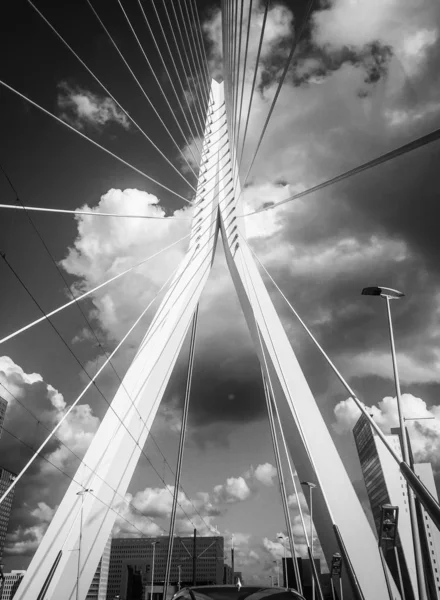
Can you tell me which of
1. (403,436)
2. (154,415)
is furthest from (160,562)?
(403,436)

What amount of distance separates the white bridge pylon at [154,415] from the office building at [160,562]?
45373mm

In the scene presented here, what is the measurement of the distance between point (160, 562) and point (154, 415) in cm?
9358

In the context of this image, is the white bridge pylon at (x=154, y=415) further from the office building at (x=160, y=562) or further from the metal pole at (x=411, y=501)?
the office building at (x=160, y=562)

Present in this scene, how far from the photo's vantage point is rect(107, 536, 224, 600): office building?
70294 mm

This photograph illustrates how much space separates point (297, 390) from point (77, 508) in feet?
A: 17.2

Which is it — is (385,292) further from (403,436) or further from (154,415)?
(154,415)

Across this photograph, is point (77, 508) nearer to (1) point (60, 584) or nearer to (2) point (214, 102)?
(1) point (60, 584)

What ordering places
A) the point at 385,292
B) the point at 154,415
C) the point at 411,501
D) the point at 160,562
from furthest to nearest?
the point at 160,562 → the point at 154,415 → the point at 385,292 → the point at 411,501

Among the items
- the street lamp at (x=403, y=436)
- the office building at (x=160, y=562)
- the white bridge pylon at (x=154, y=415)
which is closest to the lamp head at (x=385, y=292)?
the street lamp at (x=403, y=436)

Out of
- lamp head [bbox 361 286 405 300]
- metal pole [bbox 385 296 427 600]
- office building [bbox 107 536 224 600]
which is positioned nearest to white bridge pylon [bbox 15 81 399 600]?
metal pole [bbox 385 296 427 600]

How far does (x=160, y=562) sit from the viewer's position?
9238cm

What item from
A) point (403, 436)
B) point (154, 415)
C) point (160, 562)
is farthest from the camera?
point (160, 562)

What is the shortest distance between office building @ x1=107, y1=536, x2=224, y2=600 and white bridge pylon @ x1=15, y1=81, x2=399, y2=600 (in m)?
45.4

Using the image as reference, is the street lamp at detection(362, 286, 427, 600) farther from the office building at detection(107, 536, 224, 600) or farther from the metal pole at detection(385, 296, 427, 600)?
the office building at detection(107, 536, 224, 600)
